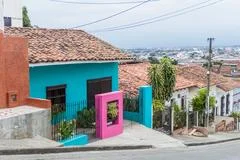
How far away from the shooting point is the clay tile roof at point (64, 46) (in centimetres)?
1717

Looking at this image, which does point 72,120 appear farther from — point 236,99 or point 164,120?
point 236,99

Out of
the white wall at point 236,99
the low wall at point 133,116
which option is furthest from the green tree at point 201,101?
the white wall at point 236,99

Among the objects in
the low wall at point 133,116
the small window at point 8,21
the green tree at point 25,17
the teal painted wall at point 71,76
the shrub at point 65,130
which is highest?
the green tree at point 25,17

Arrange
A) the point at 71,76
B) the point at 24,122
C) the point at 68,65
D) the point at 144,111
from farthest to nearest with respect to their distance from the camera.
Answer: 1. the point at 144,111
2. the point at 71,76
3. the point at 68,65
4. the point at 24,122

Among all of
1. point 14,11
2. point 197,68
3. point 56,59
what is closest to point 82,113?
point 56,59

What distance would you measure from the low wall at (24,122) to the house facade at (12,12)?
1520cm

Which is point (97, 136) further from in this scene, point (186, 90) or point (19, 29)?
point (186, 90)

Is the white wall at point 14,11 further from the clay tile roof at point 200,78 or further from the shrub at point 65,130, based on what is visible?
the shrub at point 65,130

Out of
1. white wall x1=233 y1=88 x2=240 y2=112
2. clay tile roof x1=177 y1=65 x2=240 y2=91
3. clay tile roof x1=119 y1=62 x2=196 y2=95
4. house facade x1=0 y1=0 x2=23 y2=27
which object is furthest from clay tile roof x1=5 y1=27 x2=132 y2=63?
white wall x1=233 y1=88 x2=240 y2=112

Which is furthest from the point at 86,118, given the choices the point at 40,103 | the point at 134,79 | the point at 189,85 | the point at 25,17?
the point at 25,17

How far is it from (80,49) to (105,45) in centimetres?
304

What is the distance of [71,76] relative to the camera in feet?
61.2

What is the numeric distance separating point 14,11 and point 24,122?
1768 centimetres

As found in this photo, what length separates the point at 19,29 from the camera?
19672 millimetres
